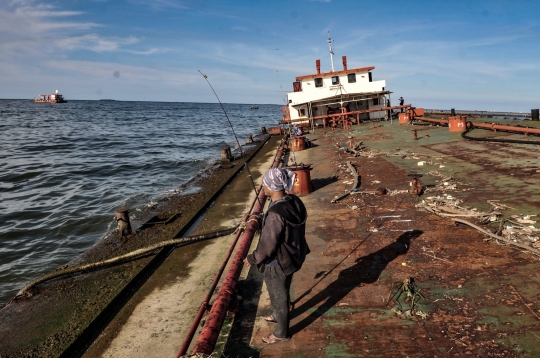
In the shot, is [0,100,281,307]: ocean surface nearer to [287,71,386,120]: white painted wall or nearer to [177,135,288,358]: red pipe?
[177,135,288,358]: red pipe

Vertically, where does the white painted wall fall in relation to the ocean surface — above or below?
above

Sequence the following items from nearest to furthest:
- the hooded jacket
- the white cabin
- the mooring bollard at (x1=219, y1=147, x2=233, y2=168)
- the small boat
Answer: the hooded jacket
the mooring bollard at (x1=219, y1=147, x2=233, y2=168)
the white cabin
the small boat

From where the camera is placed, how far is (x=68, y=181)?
59.3ft

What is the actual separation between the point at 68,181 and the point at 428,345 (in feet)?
62.7

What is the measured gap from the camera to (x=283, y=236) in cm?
347

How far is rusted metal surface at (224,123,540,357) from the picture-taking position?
3607mm

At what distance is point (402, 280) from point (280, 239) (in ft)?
7.70

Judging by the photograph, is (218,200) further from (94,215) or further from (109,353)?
(109,353)

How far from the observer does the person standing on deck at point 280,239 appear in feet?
11.1

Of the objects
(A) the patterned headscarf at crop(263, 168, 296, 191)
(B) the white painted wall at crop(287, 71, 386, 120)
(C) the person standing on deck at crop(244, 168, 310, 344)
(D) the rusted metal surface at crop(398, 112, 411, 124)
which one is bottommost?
(C) the person standing on deck at crop(244, 168, 310, 344)

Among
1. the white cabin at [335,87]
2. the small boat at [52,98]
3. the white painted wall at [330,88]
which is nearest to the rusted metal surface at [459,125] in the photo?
the white cabin at [335,87]

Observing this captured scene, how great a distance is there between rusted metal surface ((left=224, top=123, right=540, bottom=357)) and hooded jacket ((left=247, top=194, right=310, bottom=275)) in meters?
1.05

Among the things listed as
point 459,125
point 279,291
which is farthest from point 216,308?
point 459,125

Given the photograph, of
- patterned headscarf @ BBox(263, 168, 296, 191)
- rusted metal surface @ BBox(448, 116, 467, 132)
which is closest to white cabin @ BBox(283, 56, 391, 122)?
rusted metal surface @ BBox(448, 116, 467, 132)
